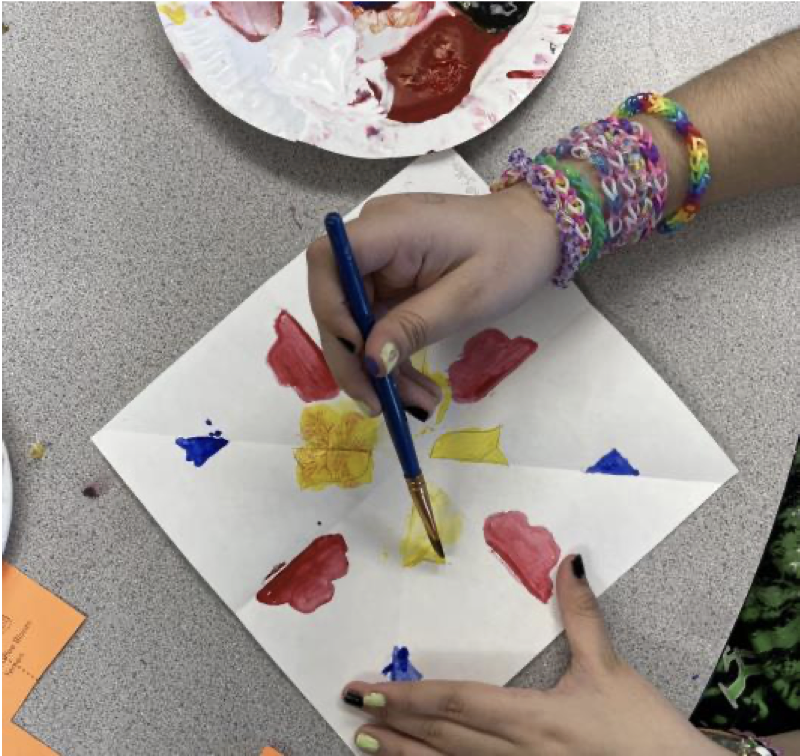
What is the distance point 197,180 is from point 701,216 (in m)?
0.50

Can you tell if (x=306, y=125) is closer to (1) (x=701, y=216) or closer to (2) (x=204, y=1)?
(2) (x=204, y=1)

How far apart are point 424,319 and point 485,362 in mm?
138

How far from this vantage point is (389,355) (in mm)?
575

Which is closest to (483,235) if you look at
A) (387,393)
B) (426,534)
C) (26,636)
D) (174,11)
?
(387,393)

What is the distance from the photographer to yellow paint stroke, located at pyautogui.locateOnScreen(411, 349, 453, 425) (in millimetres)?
718

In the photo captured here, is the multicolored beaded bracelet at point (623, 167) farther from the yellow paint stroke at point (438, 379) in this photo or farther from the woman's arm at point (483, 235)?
the yellow paint stroke at point (438, 379)

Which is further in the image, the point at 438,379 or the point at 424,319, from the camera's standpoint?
the point at 438,379

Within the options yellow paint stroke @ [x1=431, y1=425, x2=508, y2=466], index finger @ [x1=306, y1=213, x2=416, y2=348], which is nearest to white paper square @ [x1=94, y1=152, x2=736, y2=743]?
yellow paint stroke @ [x1=431, y1=425, x2=508, y2=466]

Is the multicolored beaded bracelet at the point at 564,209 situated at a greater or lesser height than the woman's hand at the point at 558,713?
greater

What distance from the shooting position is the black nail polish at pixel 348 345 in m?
0.62

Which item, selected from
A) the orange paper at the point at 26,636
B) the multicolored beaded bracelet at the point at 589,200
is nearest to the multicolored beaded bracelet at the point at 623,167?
the multicolored beaded bracelet at the point at 589,200

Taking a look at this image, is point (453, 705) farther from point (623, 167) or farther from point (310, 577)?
point (623, 167)

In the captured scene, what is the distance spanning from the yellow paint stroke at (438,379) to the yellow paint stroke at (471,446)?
0.02 meters

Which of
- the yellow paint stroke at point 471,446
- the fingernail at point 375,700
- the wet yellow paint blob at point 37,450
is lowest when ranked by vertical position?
the fingernail at point 375,700
